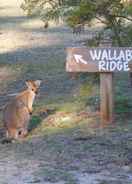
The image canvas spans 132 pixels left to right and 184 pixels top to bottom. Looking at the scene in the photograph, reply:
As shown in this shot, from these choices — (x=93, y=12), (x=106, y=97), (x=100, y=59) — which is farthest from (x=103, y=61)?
(x=93, y=12)

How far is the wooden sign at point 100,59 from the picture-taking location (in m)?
9.53

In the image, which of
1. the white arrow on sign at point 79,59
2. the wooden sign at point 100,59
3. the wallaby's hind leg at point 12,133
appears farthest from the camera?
the wallaby's hind leg at point 12,133

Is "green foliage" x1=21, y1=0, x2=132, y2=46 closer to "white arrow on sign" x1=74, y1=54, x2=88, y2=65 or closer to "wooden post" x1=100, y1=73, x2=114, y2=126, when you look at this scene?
"white arrow on sign" x1=74, y1=54, x2=88, y2=65

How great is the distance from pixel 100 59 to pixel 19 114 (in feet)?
4.86

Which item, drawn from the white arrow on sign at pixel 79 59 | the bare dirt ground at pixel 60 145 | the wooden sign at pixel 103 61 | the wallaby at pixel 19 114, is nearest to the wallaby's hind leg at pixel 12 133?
the wallaby at pixel 19 114

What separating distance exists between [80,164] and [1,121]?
3.51 meters

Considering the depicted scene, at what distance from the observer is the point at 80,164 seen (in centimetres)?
797

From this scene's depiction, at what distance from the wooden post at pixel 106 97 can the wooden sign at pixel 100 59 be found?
0.21 meters

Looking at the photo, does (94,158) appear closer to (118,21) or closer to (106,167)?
(106,167)

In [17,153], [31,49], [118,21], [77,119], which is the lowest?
[31,49]

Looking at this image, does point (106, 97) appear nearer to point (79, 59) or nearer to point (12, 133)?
point (79, 59)

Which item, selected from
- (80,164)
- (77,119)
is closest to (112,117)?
(77,119)

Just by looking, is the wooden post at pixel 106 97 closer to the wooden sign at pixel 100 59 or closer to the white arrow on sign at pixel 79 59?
the wooden sign at pixel 100 59

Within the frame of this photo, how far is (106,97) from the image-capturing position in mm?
9922
